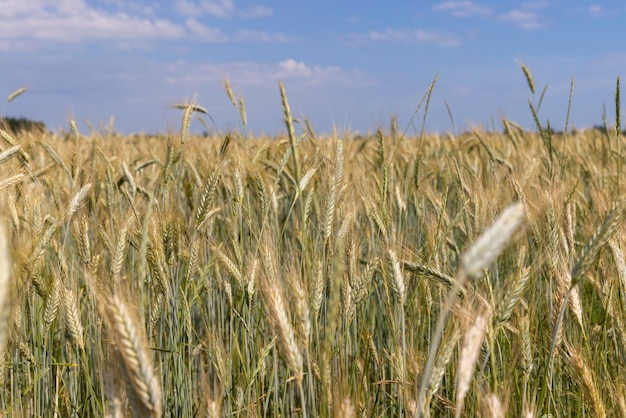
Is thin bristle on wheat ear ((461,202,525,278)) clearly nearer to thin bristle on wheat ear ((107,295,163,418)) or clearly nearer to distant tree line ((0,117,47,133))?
thin bristle on wheat ear ((107,295,163,418))


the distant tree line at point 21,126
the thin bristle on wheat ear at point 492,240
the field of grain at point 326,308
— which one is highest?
the distant tree line at point 21,126

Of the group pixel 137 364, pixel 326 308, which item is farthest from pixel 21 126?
pixel 137 364

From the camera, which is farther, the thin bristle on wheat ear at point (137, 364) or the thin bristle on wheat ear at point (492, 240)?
the thin bristle on wheat ear at point (137, 364)

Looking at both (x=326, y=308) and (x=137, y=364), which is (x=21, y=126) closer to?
(x=326, y=308)

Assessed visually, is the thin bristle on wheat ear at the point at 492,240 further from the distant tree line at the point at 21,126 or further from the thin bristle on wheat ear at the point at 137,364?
the distant tree line at the point at 21,126

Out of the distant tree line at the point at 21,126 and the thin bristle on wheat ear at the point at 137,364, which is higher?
the distant tree line at the point at 21,126

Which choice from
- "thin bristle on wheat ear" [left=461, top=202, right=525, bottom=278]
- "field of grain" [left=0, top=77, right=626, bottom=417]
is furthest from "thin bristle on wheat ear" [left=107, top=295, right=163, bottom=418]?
"thin bristle on wheat ear" [left=461, top=202, right=525, bottom=278]

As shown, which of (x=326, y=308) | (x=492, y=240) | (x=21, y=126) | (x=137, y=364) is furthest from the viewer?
(x=21, y=126)

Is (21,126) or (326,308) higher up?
(21,126)

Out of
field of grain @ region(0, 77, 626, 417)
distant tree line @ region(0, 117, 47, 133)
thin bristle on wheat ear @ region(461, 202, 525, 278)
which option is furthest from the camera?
distant tree line @ region(0, 117, 47, 133)

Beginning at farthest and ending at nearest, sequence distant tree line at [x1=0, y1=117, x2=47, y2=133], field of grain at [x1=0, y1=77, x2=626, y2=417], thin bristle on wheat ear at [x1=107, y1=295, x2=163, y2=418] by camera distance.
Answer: distant tree line at [x1=0, y1=117, x2=47, y2=133], field of grain at [x1=0, y1=77, x2=626, y2=417], thin bristle on wheat ear at [x1=107, y1=295, x2=163, y2=418]

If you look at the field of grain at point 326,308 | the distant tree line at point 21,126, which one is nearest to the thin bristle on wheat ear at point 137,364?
the field of grain at point 326,308

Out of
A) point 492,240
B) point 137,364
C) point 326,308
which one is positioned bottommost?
point 326,308

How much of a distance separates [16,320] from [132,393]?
114cm
